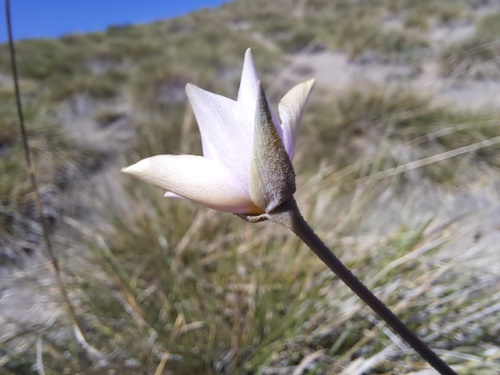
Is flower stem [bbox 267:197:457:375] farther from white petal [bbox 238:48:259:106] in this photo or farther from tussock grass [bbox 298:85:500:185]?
tussock grass [bbox 298:85:500:185]

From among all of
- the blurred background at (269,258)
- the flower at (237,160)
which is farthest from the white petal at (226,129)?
the blurred background at (269,258)

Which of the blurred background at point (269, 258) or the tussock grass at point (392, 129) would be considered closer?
the blurred background at point (269, 258)

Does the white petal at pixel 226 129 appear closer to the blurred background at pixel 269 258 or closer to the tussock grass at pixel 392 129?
the blurred background at pixel 269 258

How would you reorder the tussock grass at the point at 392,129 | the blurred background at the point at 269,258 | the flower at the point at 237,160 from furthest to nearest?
1. the tussock grass at the point at 392,129
2. the blurred background at the point at 269,258
3. the flower at the point at 237,160

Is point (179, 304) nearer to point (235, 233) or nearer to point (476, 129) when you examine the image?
point (235, 233)

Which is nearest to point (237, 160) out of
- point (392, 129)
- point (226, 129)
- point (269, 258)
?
point (226, 129)

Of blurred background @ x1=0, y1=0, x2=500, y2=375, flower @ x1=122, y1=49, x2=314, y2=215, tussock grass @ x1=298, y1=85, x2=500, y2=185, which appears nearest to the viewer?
flower @ x1=122, y1=49, x2=314, y2=215

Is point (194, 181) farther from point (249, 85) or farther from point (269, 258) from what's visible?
point (269, 258)

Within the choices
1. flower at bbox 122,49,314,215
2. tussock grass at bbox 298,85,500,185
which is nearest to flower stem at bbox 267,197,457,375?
flower at bbox 122,49,314,215
